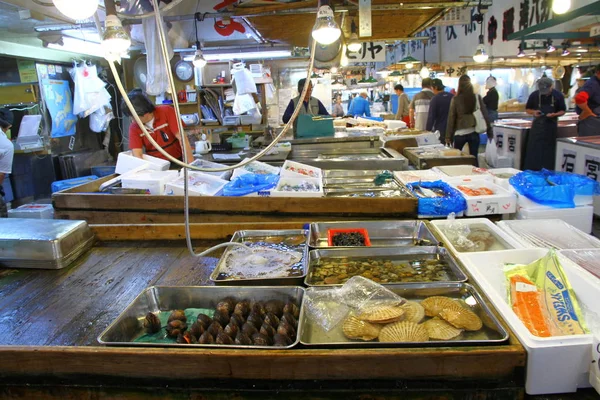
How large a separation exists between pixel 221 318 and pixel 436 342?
90 centimetres

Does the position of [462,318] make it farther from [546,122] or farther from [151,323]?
[546,122]

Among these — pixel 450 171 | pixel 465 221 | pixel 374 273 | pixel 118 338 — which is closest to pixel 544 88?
pixel 450 171

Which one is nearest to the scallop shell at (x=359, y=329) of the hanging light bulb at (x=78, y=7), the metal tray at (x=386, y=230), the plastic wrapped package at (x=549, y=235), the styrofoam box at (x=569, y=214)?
the metal tray at (x=386, y=230)

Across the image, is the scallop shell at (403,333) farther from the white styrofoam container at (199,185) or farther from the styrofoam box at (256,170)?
the styrofoam box at (256,170)

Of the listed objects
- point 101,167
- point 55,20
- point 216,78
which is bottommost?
point 101,167

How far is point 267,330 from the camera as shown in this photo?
168 cm

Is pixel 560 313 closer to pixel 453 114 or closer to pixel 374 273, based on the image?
pixel 374 273

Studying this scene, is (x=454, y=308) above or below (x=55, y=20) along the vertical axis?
below

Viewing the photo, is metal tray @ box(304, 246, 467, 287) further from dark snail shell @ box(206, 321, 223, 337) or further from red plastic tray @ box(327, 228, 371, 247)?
dark snail shell @ box(206, 321, 223, 337)

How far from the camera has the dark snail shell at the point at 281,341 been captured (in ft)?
5.14

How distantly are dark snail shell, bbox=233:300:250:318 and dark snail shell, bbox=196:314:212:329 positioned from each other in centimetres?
12

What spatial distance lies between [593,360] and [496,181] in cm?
248

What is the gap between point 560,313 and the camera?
162cm

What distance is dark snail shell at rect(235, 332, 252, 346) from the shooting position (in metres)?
1.60
